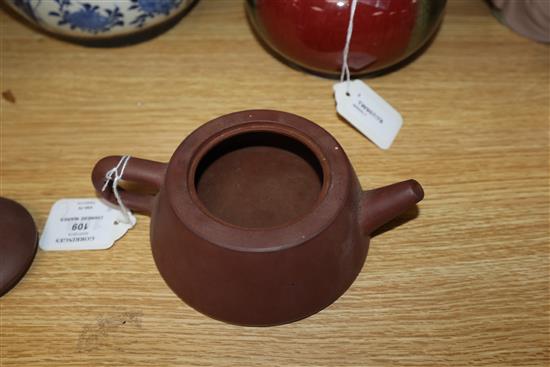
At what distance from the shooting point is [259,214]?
650 millimetres

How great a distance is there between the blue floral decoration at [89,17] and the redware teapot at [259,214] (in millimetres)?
236

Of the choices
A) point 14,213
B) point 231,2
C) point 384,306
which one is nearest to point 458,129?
point 384,306

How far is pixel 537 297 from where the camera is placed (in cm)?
63

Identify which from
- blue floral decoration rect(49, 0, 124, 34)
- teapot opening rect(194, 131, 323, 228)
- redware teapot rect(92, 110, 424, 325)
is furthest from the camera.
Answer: blue floral decoration rect(49, 0, 124, 34)

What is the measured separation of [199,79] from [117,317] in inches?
13.5

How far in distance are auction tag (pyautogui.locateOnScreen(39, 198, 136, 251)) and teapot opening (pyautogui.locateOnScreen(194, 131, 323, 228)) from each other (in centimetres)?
10

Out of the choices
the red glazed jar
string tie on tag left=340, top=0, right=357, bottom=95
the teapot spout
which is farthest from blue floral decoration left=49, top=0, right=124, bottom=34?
the teapot spout

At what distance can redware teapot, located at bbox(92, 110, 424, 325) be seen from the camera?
0.53m

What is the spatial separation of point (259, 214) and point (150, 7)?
1.02 feet

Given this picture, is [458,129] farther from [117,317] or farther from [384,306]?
[117,317]

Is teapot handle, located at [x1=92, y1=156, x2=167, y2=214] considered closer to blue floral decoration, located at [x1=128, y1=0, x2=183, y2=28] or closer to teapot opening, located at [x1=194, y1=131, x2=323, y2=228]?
teapot opening, located at [x1=194, y1=131, x2=323, y2=228]

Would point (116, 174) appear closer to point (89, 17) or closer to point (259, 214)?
point (259, 214)

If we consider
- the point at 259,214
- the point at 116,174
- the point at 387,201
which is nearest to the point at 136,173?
the point at 116,174

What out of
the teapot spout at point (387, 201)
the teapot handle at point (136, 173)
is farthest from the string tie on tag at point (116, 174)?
the teapot spout at point (387, 201)
